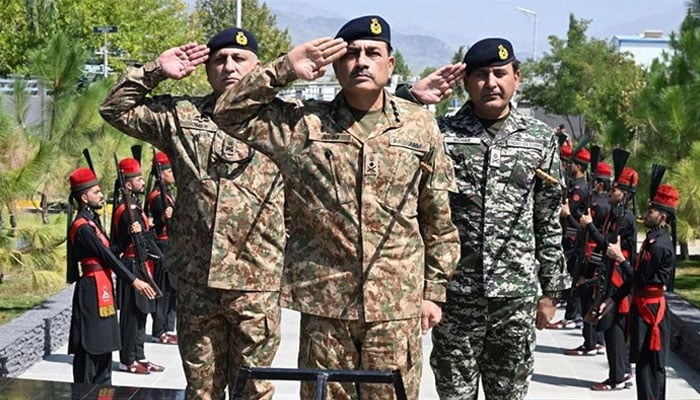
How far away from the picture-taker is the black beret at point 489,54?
451 centimetres

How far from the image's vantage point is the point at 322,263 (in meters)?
3.84

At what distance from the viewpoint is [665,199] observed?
Result: 7020mm

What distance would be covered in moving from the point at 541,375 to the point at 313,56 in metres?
5.47

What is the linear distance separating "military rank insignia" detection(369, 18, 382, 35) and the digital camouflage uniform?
300 millimetres

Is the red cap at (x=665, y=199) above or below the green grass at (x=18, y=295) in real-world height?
above

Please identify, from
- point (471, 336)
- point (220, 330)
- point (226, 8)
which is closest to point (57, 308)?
point (220, 330)

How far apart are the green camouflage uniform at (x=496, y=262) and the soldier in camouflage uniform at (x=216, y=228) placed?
811mm

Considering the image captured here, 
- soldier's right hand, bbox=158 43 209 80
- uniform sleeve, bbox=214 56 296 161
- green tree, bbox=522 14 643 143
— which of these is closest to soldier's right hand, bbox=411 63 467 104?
uniform sleeve, bbox=214 56 296 161

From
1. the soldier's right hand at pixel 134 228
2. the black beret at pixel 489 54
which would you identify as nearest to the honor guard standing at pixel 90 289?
the soldier's right hand at pixel 134 228

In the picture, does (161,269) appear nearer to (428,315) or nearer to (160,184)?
(160,184)

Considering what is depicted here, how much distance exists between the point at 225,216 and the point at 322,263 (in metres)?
1.04

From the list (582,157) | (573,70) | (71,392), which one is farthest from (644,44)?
(71,392)

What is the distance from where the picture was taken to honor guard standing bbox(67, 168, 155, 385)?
6.86 metres

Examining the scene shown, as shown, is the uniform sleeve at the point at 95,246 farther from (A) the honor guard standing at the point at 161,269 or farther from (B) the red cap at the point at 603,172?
(B) the red cap at the point at 603,172
